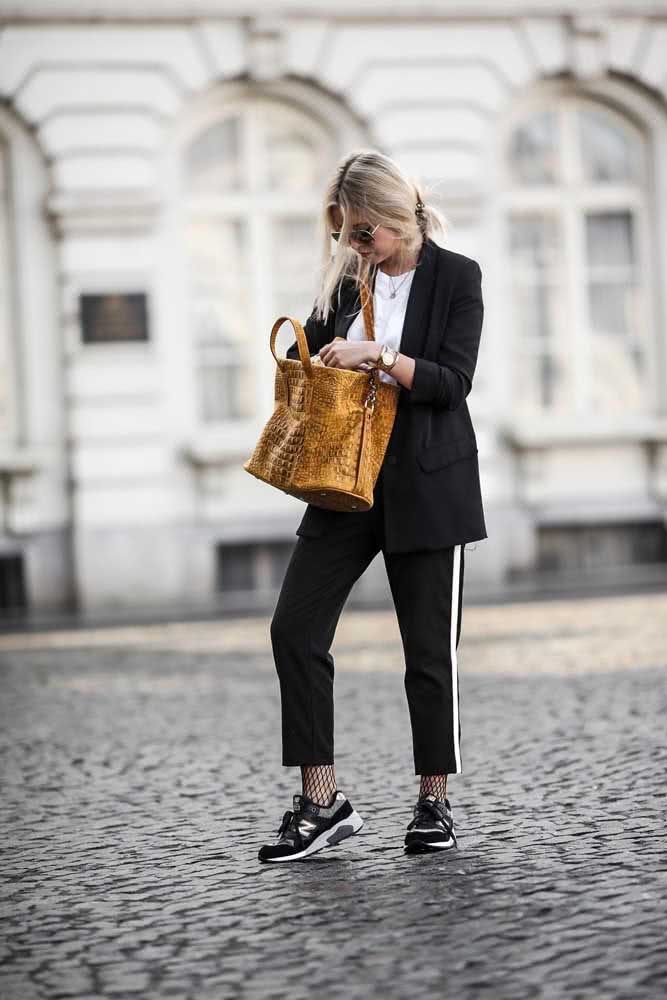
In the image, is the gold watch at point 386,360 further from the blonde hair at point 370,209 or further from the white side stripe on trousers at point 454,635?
the white side stripe on trousers at point 454,635

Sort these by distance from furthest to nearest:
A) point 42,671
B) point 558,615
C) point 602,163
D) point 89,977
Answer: point 602,163
point 558,615
point 42,671
point 89,977

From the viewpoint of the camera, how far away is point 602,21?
15.2 meters

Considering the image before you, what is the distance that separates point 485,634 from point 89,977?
6986 mm

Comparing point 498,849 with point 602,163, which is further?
point 602,163

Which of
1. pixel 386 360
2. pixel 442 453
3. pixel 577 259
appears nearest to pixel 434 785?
pixel 442 453

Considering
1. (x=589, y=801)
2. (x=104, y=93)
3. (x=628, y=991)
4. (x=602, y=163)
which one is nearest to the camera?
(x=628, y=991)

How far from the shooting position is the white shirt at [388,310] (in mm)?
4465

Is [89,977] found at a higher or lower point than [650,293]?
lower

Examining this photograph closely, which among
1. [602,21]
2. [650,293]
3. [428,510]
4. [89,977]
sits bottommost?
[89,977]

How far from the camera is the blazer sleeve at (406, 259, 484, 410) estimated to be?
432cm

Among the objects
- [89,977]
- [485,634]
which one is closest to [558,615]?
[485,634]

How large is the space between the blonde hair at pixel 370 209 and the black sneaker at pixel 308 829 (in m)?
1.29

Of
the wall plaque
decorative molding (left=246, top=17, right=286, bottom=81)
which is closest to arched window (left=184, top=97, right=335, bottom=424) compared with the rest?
decorative molding (left=246, top=17, right=286, bottom=81)

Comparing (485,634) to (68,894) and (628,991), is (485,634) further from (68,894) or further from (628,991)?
(628,991)
